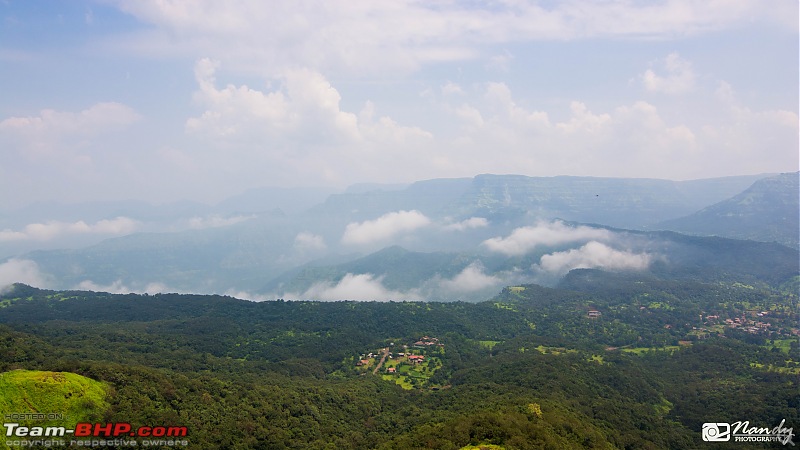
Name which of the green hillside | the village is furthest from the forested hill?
the green hillside

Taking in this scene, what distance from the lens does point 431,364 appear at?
320 feet

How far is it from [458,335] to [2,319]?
117413 millimetres

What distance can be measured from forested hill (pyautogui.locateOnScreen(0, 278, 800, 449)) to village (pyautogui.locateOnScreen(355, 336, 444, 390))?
0.48m

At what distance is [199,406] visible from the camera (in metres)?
54.2

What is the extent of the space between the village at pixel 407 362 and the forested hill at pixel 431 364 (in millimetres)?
483

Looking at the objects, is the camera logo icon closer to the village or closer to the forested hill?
the forested hill

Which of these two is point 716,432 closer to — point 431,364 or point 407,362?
point 431,364

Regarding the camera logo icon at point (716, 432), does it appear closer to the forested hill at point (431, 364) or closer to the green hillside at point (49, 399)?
the forested hill at point (431, 364)

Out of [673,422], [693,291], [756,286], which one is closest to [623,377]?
[673,422]

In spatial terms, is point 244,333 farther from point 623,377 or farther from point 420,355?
point 623,377

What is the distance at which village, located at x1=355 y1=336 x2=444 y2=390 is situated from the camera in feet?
291

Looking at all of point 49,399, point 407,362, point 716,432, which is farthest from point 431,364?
point 49,399

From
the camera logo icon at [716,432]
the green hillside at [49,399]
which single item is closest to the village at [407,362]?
the camera logo icon at [716,432]

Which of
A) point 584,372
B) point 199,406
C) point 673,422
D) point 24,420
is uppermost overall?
point 24,420
